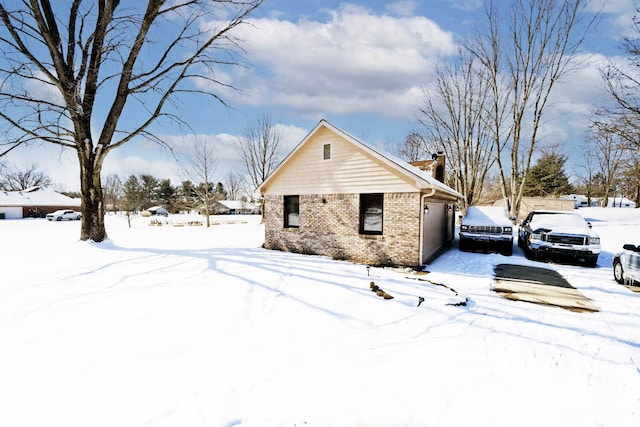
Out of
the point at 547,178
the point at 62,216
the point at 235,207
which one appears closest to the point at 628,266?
the point at 547,178

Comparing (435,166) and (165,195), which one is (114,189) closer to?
(165,195)

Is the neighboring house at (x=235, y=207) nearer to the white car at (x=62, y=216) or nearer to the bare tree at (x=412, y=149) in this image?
the white car at (x=62, y=216)

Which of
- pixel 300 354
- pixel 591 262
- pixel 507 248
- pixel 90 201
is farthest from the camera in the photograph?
pixel 507 248

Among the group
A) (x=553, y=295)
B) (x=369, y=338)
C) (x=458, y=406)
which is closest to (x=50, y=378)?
(x=369, y=338)

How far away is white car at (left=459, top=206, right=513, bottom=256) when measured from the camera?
38.2ft

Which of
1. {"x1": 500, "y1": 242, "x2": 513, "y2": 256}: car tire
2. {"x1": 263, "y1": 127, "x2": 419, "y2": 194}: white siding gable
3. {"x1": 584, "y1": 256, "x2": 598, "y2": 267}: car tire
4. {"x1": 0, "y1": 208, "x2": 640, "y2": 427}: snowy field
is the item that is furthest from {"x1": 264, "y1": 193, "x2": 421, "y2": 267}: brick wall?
{"x1": 584, "y1": 256, "x2": 598, "y2": 267}: car tire

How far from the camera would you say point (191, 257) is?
32.0 ft

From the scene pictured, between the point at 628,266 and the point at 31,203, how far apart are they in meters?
68.9

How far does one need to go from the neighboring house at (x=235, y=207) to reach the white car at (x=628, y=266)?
67.4 meters

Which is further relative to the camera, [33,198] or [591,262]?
[33,198]

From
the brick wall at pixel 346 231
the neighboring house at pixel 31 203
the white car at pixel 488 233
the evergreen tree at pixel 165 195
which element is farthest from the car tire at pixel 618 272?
the evergreen tree at pixel 165 195

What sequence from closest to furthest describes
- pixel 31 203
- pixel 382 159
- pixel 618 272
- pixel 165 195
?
pixel 618 272 < pixel 382 159 < pixel 31 203 < pixel 165 195

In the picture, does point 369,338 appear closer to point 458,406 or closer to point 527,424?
point 458,406

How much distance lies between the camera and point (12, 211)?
4453 centimetres
